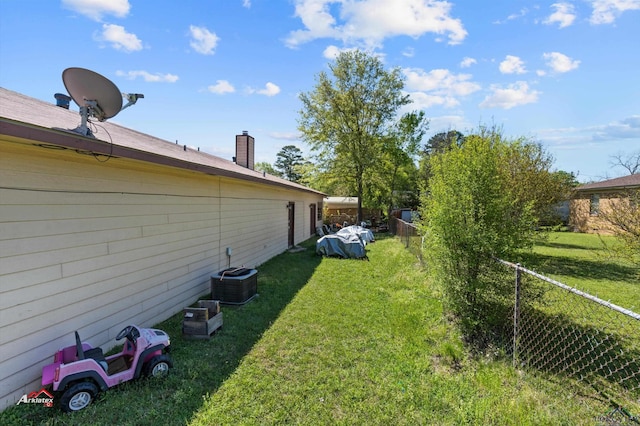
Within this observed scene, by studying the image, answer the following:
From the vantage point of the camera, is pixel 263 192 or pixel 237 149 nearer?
pixel 263 192

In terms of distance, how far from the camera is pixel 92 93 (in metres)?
3.28

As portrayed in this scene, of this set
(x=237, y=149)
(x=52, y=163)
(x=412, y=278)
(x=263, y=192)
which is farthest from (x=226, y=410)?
(x=237, y=149)

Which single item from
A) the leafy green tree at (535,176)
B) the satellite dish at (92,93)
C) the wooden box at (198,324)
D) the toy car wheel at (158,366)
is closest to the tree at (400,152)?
the leafy green tree at (535,176)

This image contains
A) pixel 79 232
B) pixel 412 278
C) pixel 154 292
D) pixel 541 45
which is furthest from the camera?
pixel 541 45

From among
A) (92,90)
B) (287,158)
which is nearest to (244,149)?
(92,90)

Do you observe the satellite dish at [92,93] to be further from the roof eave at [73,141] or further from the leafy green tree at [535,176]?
the leafy green tree at [535,176]

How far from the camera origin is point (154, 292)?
463 centimetres

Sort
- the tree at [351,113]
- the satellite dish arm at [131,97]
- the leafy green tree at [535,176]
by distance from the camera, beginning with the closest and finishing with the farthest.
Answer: the satellite dish arm at [131,97] < the leafy green tree at [535,176] < the tree at [351,113]

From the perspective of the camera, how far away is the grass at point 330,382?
254cm

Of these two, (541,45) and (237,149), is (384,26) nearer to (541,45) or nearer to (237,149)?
(541,45)

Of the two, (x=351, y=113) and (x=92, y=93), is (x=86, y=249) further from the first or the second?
(x=351, y=113)

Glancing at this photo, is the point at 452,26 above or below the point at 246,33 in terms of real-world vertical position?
below

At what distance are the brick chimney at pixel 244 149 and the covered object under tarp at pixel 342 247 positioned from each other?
490cm

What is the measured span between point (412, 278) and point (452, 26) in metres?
6.47
